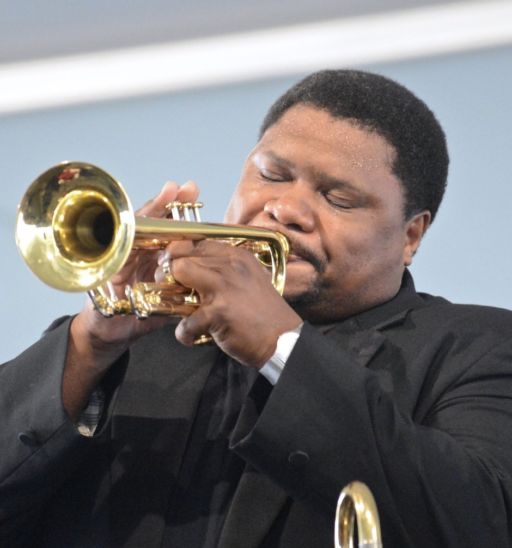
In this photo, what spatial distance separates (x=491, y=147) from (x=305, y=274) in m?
1.11

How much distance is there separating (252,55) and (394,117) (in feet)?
3.53

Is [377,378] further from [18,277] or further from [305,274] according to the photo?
[18,277]

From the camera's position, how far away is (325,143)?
304 centimetres

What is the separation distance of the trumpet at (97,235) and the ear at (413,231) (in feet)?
1.83

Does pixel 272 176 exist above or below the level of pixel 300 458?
above

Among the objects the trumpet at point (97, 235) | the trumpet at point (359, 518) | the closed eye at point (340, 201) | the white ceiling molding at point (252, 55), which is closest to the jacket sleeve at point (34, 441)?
the trumpet at point (97, 235)

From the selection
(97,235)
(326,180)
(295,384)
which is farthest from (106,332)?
(326,180)

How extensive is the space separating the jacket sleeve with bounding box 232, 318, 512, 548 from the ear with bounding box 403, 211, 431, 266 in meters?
0.70

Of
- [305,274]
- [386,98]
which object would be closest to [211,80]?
[386,98]

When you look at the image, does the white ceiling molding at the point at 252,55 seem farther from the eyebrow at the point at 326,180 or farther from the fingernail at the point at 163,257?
the fingernail at the point at 163,257

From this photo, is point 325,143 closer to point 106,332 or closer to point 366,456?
→ point 106,332

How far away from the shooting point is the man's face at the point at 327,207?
2.95 meters

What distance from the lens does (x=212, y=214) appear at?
3.97 metres

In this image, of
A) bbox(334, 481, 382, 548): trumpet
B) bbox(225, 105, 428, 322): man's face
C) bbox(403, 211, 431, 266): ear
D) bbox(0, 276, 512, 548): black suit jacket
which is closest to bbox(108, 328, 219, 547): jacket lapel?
bbox(0, 276, 512, 548): black suit jacket
